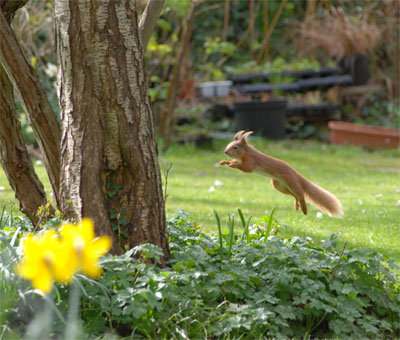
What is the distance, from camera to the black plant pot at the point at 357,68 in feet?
40.0

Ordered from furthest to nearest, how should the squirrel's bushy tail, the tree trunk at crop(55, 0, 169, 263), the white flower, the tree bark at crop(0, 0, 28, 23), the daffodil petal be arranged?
the white flower < the squirrel's bushy tail < the tree bark at crop(0, 0, 28, 23) < the tree trunk at crop(55, 0, 169, 263) < the daffodil petal

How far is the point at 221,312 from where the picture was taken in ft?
8.31

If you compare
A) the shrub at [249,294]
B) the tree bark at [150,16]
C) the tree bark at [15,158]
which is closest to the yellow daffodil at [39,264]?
the shrub at [249,294]

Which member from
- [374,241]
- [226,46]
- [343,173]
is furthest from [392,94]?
[374,241]

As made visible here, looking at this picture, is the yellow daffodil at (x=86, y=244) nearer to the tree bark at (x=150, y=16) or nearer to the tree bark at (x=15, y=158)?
the tree bark at (x=15, y=158)

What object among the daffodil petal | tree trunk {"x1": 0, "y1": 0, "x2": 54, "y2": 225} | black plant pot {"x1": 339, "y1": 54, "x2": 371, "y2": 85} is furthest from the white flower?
black plant pot {"x1": 339, "y1": 54, "x2": 371, "y2": 85}

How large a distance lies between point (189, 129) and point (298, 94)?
3157 mm

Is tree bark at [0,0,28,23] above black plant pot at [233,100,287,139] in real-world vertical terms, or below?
above

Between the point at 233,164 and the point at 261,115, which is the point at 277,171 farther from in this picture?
the point at 261,115

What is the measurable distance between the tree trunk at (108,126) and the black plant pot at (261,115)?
25.0ft

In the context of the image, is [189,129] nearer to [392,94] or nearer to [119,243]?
[392,94]

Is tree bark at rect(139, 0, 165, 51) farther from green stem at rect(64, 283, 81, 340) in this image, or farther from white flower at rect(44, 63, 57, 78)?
white flower at rect(44, 63, 57, 78)

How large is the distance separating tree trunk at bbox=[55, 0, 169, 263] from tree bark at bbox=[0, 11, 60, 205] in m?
0.25

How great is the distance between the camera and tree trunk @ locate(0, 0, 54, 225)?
3291mm
